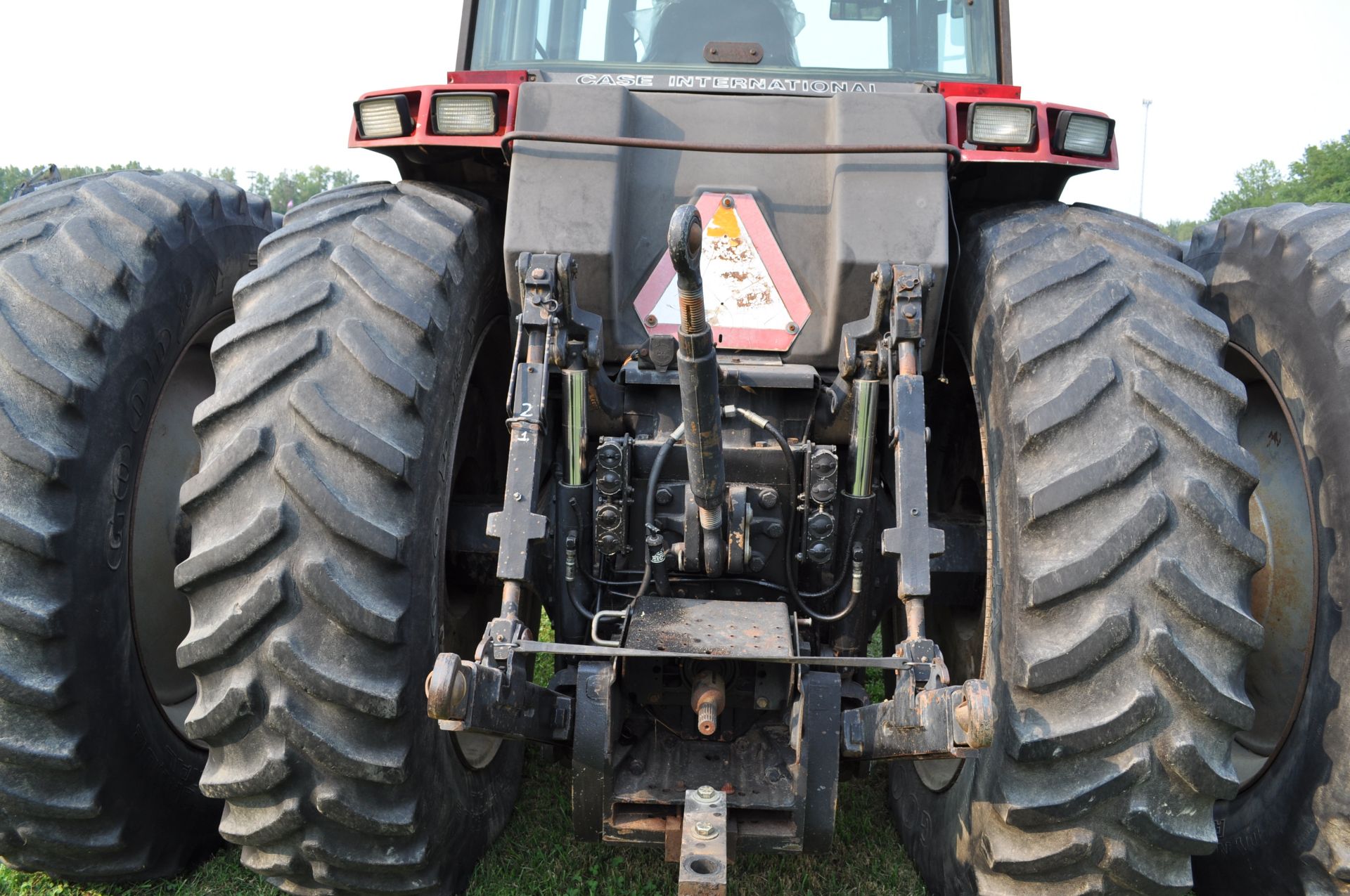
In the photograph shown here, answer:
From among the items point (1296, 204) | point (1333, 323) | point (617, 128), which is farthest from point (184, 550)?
point (1296, 204)

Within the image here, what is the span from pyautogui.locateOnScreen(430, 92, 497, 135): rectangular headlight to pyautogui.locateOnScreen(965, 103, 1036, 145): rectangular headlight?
1387 mm

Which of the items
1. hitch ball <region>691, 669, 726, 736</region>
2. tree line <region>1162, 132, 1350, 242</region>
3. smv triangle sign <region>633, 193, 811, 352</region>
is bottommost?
hitch ball <region>691, 669, 726, 736</region>

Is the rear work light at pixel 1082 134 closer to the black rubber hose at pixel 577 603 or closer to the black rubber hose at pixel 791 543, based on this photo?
the black rubber hose at pixel 791 543

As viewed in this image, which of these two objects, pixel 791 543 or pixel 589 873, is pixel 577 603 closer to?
pixel 791 543

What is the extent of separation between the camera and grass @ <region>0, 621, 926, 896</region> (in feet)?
10.1

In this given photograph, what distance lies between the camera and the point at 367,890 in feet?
8.32

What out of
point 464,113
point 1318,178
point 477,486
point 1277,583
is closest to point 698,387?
point 464,113

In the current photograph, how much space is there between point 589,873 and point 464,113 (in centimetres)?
237

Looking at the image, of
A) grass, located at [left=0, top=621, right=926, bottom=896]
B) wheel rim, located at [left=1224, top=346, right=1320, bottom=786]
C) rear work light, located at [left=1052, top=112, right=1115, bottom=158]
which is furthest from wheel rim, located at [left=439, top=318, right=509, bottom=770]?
wheel rim, located at [left=1224, top=346, right=1320, bottom=786]

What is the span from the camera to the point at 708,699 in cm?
Answer: 238

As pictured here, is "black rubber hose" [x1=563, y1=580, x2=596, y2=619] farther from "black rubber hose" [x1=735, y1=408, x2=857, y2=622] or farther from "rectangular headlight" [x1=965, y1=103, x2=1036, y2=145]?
"rectangular headlight" [x1=965, y1=103, x2=1036, y2=145]

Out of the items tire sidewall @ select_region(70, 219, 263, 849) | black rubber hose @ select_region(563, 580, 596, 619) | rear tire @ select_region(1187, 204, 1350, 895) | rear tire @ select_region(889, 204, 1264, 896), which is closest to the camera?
rear tire @ select_region(889, 204, 1264, 896)

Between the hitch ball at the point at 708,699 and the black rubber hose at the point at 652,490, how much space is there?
0.31 m

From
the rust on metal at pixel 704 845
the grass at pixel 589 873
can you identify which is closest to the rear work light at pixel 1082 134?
the rust on metal at pixel 704 845
